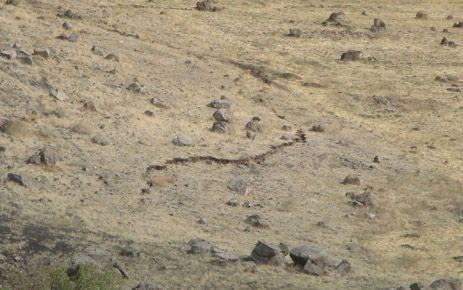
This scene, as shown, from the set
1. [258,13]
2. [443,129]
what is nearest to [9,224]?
[443,129]

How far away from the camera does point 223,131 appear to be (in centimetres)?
1675

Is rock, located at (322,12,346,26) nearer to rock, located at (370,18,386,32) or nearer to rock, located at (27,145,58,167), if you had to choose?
rock, located at (370,18,386,32)

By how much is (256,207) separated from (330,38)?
42.1 ft

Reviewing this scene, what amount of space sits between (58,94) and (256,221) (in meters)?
4.84

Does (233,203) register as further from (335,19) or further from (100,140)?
(335,19)

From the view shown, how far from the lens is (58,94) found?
16219 millimetres

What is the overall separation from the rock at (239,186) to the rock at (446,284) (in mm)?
3862

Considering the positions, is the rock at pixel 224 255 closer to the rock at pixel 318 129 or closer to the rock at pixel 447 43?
the rock at pixel 318 129

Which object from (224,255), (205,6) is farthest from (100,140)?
(205,6)

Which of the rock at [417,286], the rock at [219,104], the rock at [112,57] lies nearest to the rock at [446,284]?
the rock at [417,286]

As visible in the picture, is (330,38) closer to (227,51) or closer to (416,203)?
(227,51)

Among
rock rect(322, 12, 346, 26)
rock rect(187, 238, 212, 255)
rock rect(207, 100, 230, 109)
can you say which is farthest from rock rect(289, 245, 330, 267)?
rock rect(322, 12, 346, 26)

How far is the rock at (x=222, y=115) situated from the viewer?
56.7ft

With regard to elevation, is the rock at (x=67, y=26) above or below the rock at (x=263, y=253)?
above
